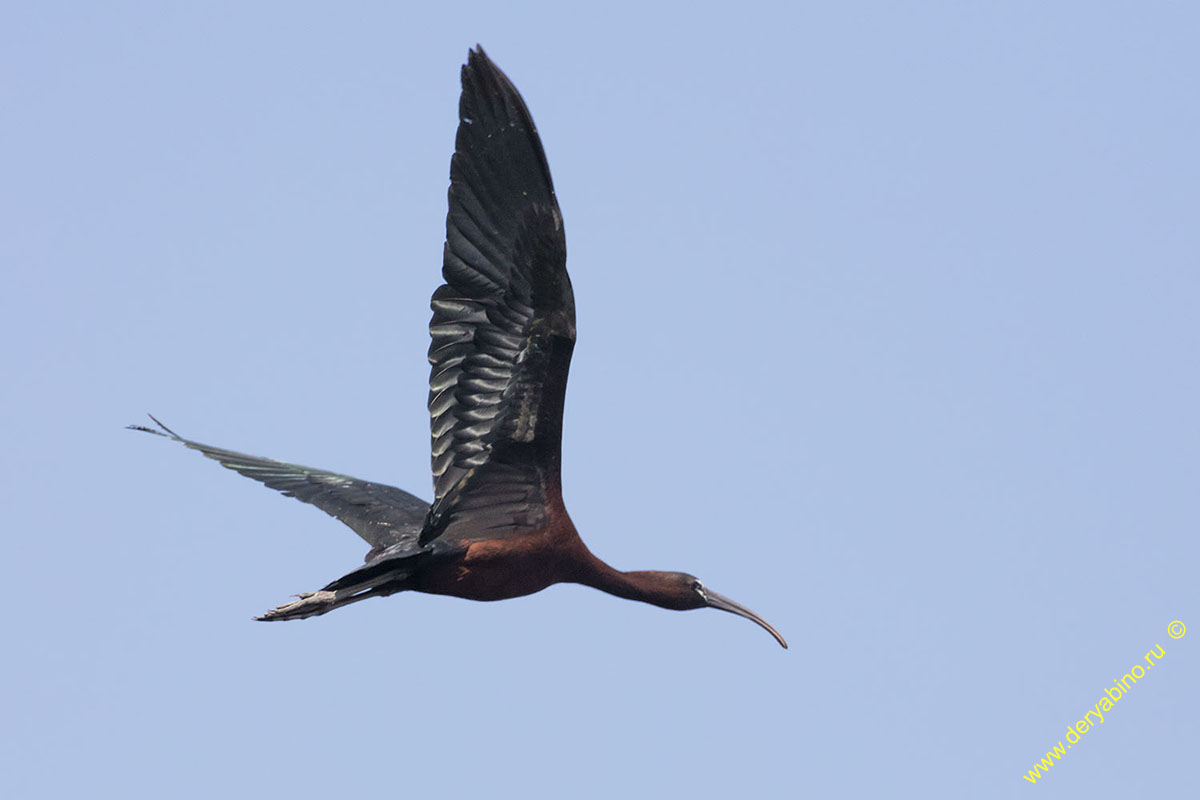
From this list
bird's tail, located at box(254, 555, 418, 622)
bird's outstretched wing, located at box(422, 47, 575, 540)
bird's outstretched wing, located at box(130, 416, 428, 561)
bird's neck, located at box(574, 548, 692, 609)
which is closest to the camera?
bird's outstretched wing, located at box(422, 47, 575, 540)

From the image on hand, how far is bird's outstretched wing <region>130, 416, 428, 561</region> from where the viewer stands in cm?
1573

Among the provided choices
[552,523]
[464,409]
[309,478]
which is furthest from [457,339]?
[309,478]

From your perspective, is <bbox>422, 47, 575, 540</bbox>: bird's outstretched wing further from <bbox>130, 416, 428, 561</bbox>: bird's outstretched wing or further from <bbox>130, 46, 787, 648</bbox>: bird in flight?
<bbox>130, 416, 428, 561</bbox>: bird's outstretched wing

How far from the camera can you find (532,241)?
13234mm

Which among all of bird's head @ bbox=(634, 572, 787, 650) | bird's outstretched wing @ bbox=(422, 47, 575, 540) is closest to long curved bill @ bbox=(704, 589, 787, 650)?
bird's head @ bbox=(634, 572, 787, 650)

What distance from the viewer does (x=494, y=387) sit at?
13.7m

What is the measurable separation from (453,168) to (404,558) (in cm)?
311

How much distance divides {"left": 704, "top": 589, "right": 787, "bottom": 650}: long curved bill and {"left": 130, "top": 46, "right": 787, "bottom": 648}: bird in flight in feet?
3.29

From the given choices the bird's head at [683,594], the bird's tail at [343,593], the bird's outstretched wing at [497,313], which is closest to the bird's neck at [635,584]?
the bird's head at [683,594]

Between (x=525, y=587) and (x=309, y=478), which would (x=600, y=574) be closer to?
(x=525, y=587)

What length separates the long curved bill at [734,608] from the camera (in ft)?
52.7

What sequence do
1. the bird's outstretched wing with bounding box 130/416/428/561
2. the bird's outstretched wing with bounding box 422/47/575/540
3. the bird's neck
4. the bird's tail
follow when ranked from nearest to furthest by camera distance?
1. the bird's outstretched wing with bounding box 422/47/575/540
2. the bird's tail
3. the bird's neck
4. the bird's outstretched wing with bounding box 130/416/428/561

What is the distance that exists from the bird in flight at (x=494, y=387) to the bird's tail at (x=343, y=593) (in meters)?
0.01

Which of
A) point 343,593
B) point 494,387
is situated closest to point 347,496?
point 343,593
